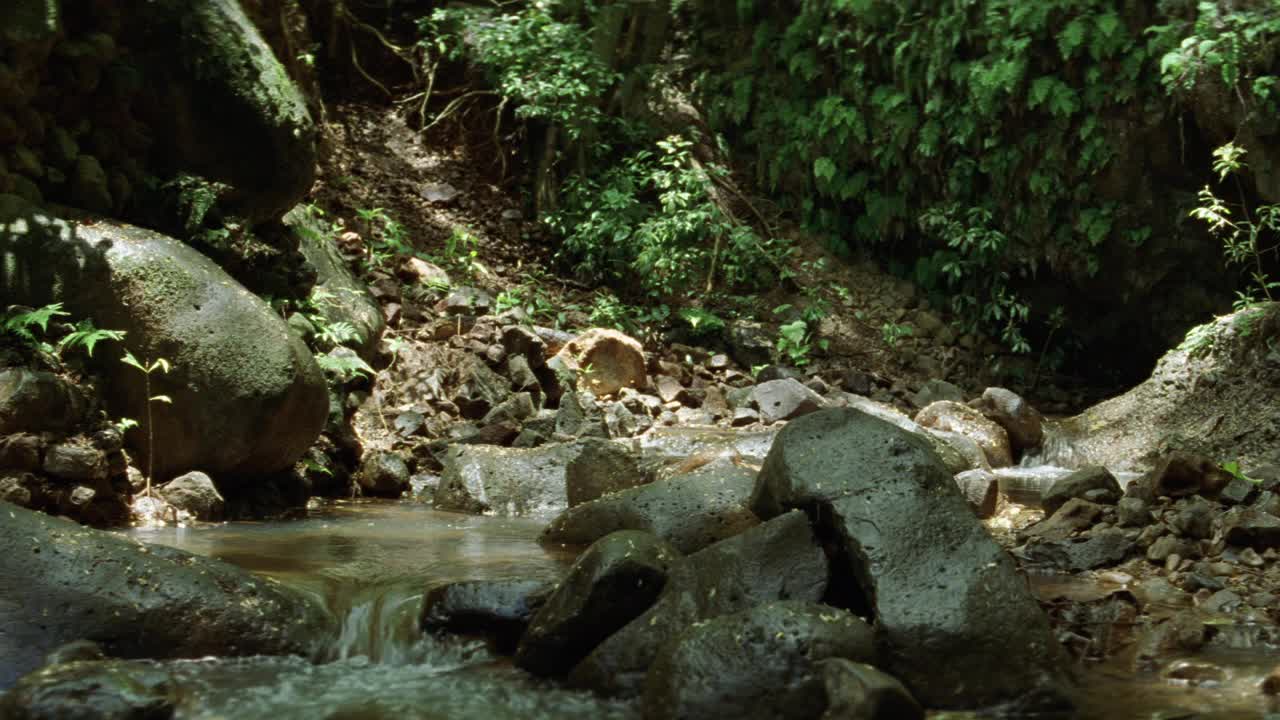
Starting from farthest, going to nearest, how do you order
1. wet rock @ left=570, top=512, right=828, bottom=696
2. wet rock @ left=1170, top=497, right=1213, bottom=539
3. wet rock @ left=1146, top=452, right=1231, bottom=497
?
wet rock @ left=1146, top=452, right=1231, bottom=497 → wet rock @ left=1170, top=497, right=1213, bottom=539 → wet rock @ left=570, top=512, right=828, bottom=696

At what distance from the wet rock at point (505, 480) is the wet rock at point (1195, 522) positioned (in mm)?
3756

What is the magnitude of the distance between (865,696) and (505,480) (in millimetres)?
4481

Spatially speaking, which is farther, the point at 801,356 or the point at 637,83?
the point at 637,83

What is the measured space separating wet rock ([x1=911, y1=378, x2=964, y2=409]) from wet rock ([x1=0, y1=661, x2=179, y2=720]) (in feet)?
30.9

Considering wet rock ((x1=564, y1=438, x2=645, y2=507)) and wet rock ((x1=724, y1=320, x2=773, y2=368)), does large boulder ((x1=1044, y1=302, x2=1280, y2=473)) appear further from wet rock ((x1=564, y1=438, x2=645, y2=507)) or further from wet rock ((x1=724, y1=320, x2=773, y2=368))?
wet rock ((x1=564, y1=438, x2=645, y2=507))

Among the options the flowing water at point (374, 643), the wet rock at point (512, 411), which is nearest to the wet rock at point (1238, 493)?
the flowing water at point (374, 643)

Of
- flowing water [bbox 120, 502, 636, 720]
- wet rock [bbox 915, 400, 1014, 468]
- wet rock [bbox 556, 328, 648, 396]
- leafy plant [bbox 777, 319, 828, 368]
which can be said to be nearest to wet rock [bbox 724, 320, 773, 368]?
leafy plant [bbox 777, 319, 828, 368]

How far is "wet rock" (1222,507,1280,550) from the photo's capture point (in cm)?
507

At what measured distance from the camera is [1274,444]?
7.96m

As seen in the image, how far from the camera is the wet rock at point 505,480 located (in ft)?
23.7

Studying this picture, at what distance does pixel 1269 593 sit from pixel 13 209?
676 cm

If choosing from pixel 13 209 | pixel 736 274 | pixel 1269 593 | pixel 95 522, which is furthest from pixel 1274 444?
pixel 13 209

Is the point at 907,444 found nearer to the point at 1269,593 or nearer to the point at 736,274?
the point at 1269,593

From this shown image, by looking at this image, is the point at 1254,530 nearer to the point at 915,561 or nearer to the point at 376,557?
the point at 915,561
